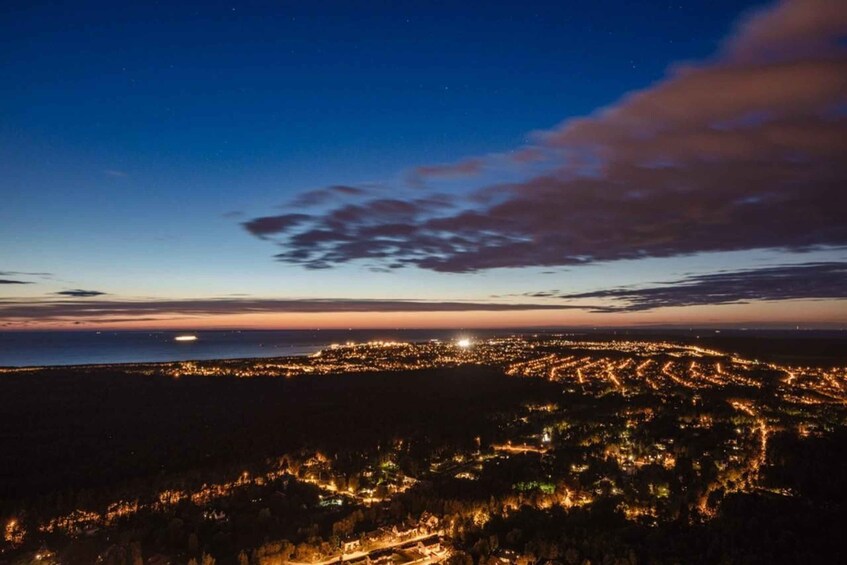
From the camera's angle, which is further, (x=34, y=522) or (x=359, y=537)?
(x=34, y=522)

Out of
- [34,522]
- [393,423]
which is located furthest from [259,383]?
[34,522]

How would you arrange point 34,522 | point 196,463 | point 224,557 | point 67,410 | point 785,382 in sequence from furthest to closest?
1. point 785,382
2. point 67,410
3. point 196,463
4. point 34,522
5. point 224,557

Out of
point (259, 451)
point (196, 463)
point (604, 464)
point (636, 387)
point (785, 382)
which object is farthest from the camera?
point (785, 382)

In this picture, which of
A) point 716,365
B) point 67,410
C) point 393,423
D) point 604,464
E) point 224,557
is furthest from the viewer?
point 716,365

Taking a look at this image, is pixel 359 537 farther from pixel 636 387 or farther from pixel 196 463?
pixel 636 387

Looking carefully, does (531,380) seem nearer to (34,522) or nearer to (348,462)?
(348,462)

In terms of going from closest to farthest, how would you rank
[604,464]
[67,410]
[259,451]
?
[604,464] < [259,451] < [67,410]

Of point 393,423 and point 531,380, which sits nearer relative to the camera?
point 393,423

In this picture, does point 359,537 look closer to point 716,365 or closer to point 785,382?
point 785,382

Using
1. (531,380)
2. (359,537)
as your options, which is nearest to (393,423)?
(359,537)
